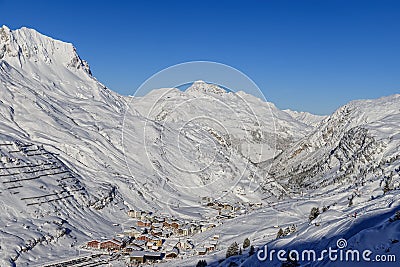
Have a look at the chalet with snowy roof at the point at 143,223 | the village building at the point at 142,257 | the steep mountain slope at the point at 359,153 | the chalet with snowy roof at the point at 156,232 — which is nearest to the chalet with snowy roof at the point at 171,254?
the village building at the point at 142,257

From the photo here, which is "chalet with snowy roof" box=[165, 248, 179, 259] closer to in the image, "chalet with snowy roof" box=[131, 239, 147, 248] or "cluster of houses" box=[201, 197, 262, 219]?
"chalet with snowy roof" box=[131, 239, 147, 248]

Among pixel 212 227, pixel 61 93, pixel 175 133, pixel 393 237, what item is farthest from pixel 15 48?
pixel 393 237

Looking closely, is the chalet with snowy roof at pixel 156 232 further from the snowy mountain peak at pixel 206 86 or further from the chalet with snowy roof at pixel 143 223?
the snowy mountain peak at pixel 206 86

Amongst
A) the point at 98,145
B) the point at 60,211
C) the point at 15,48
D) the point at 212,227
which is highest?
the point at 15,48

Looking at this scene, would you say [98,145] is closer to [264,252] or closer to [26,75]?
[26,75]

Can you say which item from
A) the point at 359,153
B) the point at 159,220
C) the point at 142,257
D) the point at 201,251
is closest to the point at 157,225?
the point at 159,220
